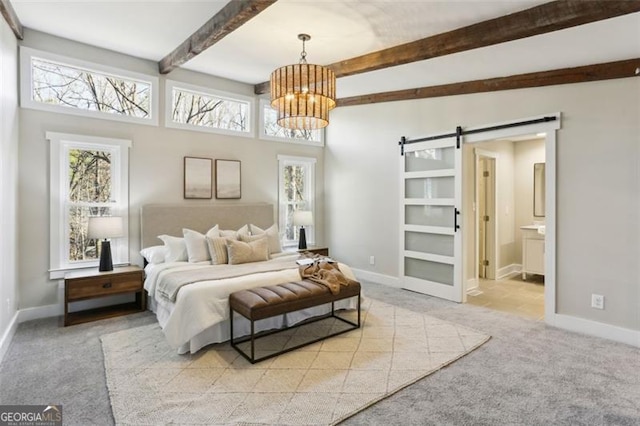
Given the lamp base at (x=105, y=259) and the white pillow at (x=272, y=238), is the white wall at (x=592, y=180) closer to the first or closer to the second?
the white pillow at (x=272, y=238)

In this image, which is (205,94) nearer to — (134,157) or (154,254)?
(134,157)

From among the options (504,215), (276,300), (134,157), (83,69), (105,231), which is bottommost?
(276,300)

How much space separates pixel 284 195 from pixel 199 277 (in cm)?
292

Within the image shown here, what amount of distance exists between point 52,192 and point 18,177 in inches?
12.8

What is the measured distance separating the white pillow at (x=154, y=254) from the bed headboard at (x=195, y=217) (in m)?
0.20

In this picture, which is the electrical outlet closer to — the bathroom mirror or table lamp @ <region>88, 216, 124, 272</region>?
the bathroom mirror

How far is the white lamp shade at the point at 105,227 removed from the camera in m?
3.83

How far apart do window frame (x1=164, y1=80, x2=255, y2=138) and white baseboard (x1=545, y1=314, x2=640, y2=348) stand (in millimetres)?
4782

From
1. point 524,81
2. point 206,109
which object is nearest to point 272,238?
point 206,109

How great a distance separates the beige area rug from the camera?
2.16 metres

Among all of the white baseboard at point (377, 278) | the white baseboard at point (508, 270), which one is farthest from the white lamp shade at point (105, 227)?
the white baseboard at point (508, 270)

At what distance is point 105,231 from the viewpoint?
3.88 meters

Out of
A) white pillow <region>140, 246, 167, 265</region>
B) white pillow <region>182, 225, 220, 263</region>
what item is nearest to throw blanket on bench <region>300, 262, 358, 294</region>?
white pillow <region>182, 225, 220, 263</region>

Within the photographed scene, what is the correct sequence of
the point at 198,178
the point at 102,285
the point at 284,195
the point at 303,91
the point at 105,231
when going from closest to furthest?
the point at 303,91
the point at 102,285
the point at 105,231
the point at 198,178
the point at 284,195
